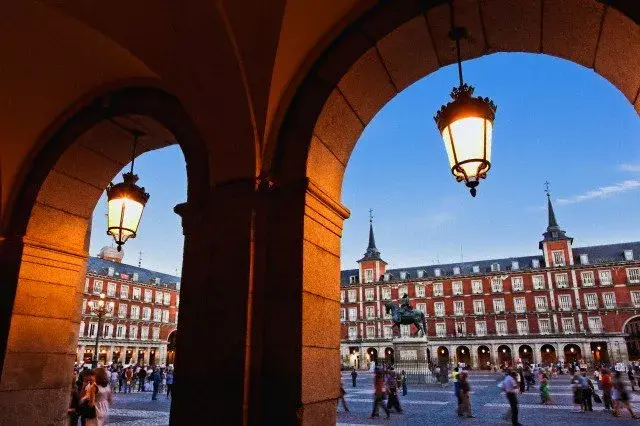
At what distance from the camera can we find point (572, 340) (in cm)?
4778

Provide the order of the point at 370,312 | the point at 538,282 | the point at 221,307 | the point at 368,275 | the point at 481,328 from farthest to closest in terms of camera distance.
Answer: the point at 368,275
the point at 370,312
the point at 481,328
the point at 538,282
the point at 221,307

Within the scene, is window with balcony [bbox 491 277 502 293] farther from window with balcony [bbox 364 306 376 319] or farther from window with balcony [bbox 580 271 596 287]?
window with balcony [bbox 364 306 376 319]

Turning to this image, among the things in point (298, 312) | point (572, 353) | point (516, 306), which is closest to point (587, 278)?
point (516, 306)

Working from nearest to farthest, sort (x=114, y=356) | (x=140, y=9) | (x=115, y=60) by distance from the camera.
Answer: (x=140, y=9) < (x=115, y=60) < (x=114, y=356)

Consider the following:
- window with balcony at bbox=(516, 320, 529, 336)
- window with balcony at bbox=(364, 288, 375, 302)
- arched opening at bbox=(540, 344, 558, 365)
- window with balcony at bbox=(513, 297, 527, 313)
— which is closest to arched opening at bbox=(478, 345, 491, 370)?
window with balcony at bbox=(516, 320, 529, 336)

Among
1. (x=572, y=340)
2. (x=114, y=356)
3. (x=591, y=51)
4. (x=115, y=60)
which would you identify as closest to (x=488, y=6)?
(x=591, y=51)

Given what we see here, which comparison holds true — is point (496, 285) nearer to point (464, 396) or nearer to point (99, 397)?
point (464, 396)

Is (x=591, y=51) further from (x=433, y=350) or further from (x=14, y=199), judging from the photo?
(x=433, y=350)

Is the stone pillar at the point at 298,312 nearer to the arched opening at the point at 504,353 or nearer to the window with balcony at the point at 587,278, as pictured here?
the window with balcony at the point at 587,278

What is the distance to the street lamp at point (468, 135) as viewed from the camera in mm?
2973

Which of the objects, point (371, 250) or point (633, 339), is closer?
point (633, 339)

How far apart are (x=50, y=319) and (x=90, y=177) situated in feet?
5.54

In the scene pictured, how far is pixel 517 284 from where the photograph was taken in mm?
52250

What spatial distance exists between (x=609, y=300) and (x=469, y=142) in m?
54.4
